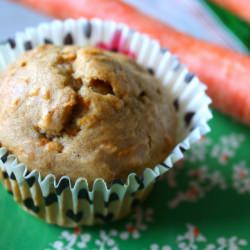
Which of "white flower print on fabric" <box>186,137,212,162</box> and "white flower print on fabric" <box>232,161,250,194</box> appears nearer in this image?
"white flower print on fabric" <box>232,161,250,194</box>

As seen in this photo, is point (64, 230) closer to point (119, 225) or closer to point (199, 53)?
point (119, 225)

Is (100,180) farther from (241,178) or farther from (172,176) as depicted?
(241,178)

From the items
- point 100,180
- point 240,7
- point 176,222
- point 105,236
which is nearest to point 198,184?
point 176,222

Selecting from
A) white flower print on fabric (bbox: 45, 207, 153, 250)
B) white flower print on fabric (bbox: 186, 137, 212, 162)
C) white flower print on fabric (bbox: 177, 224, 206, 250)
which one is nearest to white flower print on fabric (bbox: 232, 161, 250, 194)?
white flower print on fabric (bbox: 186, 137, 212, 162)

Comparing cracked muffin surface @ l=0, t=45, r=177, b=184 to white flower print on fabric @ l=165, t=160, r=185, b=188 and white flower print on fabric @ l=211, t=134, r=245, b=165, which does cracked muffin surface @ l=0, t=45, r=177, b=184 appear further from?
white flower print on fabric @ l=211, t=134, r=245, b=165

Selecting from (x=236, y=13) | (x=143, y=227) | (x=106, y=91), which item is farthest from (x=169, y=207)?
(x=236, y=13)
